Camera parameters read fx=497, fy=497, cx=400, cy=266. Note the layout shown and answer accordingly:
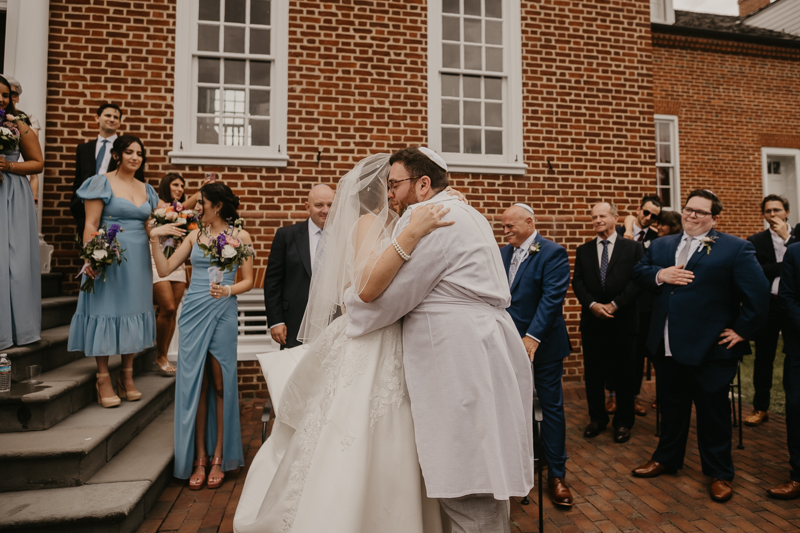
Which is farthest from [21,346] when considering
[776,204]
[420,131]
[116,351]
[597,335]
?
[776,204]

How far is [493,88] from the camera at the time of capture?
688cm

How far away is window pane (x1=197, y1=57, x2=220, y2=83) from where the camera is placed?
6.13 m

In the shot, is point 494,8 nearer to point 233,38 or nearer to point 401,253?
point 233,38

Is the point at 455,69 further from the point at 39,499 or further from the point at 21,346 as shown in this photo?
the point at 39,499

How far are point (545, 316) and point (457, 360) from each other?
6.20 ft

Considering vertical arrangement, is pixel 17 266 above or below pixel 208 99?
below

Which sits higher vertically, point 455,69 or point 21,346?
point 455,69

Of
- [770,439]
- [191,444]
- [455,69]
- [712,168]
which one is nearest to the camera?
[191,444]

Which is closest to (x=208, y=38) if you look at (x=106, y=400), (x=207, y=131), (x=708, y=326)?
(x=207, y=131)

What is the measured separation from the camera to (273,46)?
6.19 meters

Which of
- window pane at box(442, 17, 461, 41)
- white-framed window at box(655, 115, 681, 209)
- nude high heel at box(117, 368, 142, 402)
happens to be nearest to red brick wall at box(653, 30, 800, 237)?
white-framed window at box(655, 115, 681, 209)

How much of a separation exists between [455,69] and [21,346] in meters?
5.72

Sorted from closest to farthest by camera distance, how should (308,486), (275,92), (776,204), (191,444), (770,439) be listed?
(308,486), (191,444), (770,439), (776,204), (275,92)

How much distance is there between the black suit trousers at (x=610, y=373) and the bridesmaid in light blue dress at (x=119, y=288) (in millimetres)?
4250
